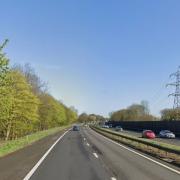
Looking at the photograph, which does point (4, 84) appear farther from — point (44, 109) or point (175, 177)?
point (44, 109)

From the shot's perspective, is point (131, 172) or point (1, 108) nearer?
point (131, 172)

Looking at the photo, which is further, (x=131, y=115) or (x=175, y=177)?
(x=131, y=115)

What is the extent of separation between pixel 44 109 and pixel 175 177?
89.1 meters

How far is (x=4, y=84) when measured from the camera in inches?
1238

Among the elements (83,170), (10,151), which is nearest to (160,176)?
(83,170)

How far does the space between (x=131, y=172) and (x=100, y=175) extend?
5.48 ft

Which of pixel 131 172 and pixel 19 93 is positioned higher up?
pixel 19 93

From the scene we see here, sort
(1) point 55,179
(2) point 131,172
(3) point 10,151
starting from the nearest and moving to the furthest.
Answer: (1) point 55,179, (2) point 131,172, (3) point 10,151

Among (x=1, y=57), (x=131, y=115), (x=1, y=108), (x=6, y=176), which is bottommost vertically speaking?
(x=6, y=176)

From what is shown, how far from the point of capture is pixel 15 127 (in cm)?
6488

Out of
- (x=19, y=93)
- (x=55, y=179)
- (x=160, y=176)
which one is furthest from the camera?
(x=19, y=93)

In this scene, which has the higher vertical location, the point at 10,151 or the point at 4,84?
the point at 4,84

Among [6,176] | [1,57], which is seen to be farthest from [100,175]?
[1,57]

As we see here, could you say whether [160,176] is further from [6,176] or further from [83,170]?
[6,176]
